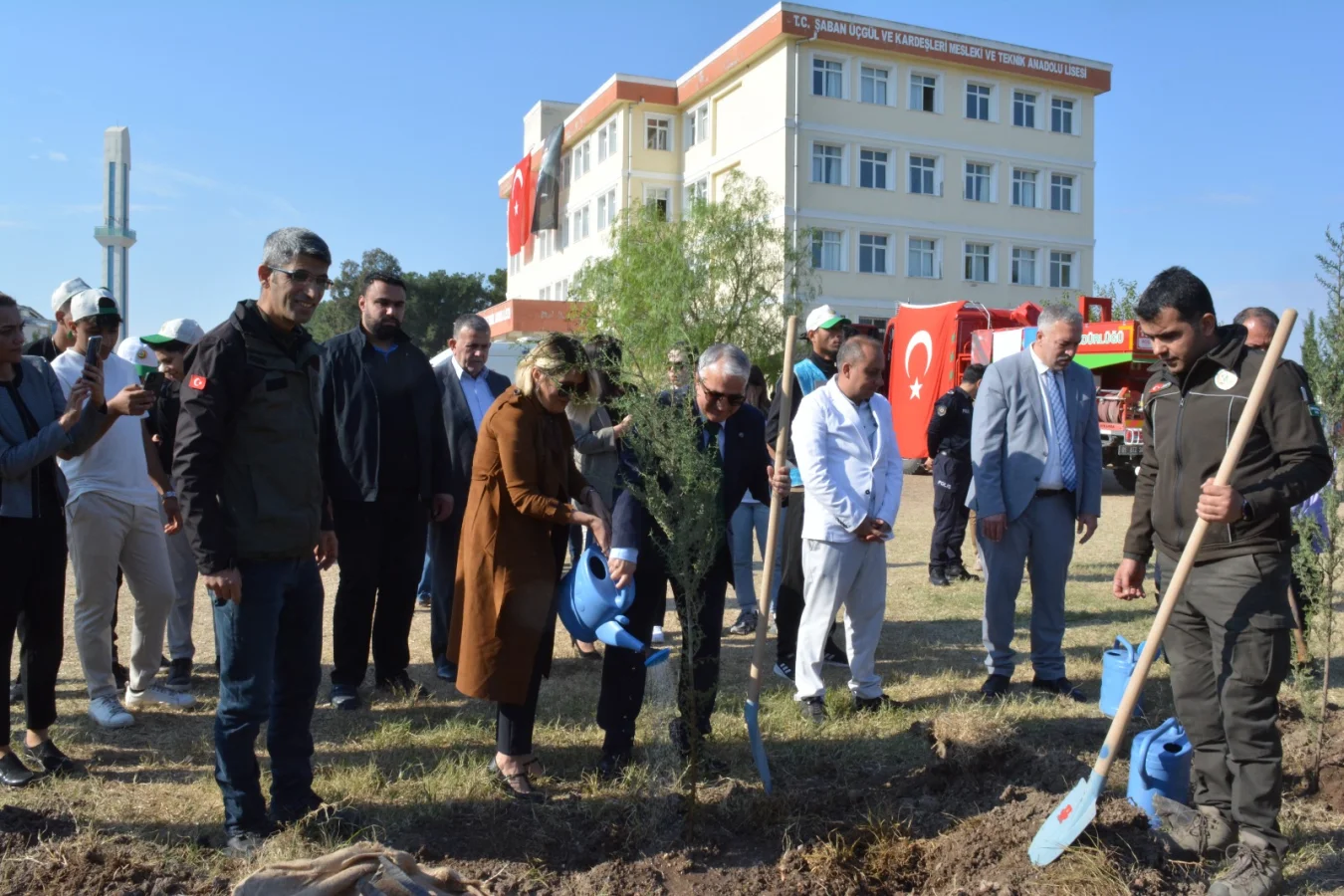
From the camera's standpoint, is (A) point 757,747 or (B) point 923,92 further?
(B) point 923,92

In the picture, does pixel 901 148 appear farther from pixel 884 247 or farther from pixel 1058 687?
pixel 1058 687

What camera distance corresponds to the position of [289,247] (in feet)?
12.0

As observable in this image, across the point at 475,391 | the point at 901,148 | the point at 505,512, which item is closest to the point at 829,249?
the point at 901,148

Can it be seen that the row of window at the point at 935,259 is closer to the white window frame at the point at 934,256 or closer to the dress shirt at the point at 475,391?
the white window frame at the point at 934,256

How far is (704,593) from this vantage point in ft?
14.8

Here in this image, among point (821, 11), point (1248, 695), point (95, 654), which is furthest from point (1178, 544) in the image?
point (821, 11)

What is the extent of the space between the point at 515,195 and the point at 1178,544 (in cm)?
5646

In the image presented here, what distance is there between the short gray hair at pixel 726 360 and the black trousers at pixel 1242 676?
183cm

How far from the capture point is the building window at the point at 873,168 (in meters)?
40.0

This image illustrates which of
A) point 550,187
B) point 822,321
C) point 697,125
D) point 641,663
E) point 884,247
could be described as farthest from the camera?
point 550,187

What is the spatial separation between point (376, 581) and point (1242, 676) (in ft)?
13.7

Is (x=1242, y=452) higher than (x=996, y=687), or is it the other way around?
(x=1242, y=452)

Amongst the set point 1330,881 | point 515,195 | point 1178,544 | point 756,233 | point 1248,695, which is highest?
point 515,195

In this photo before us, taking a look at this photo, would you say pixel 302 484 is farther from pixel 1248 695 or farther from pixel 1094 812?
pixel 1248 695
